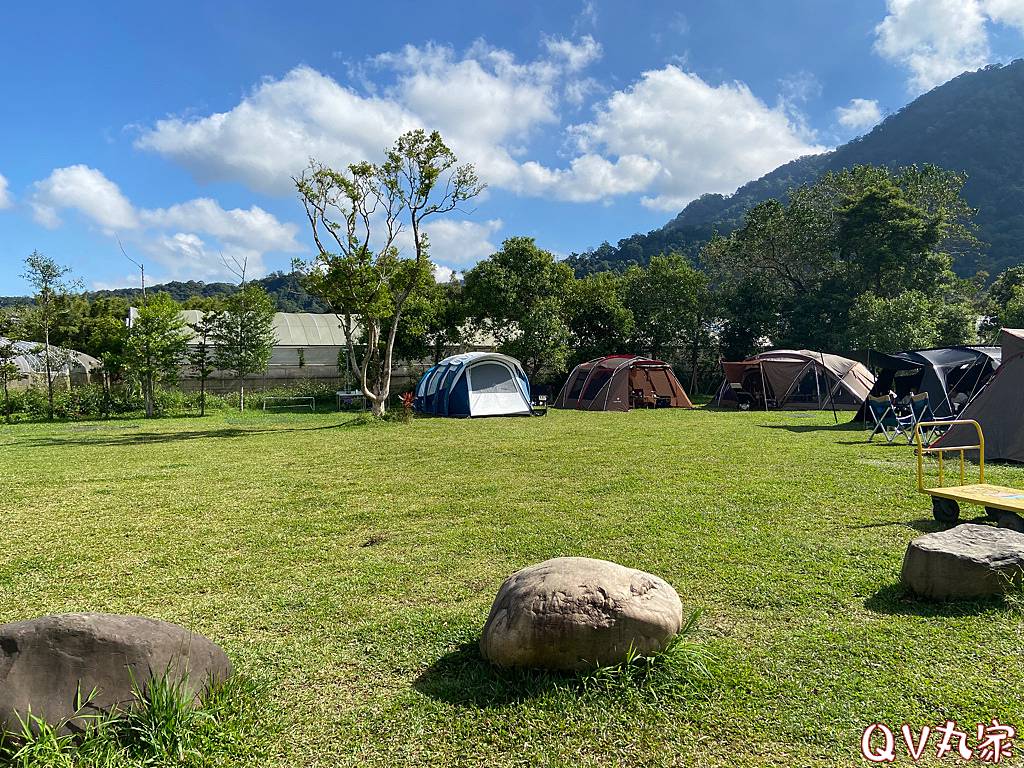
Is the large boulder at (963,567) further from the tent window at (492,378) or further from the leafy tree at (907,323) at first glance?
the leafy tree at (907,323)

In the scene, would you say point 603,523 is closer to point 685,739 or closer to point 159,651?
point 685,739

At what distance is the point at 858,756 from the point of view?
7.81ft

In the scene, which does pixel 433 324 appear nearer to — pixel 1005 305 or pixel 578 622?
pixel 578 622

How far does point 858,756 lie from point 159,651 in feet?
9.55

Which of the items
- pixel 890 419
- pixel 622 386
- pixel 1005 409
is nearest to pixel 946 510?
pixel 1005 409

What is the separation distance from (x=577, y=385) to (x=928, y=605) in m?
17.5

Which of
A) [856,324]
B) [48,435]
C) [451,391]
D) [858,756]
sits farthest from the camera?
[856,324]

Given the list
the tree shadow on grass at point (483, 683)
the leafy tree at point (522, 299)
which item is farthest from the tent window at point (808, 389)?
the tree shadow on grass at point (483, 683)

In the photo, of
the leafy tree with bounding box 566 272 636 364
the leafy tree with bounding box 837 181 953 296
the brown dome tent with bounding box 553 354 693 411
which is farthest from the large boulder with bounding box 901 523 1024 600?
the leafy tree with bounding box 837 181 953 296

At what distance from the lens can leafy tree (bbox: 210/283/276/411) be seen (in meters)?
19.9

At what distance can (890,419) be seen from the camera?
41.7 ft

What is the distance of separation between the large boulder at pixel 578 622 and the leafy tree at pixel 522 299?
62.6ft

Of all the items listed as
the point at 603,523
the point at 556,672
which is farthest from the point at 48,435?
the point at 556,672

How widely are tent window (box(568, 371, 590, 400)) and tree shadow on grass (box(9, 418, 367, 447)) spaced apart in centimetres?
798
